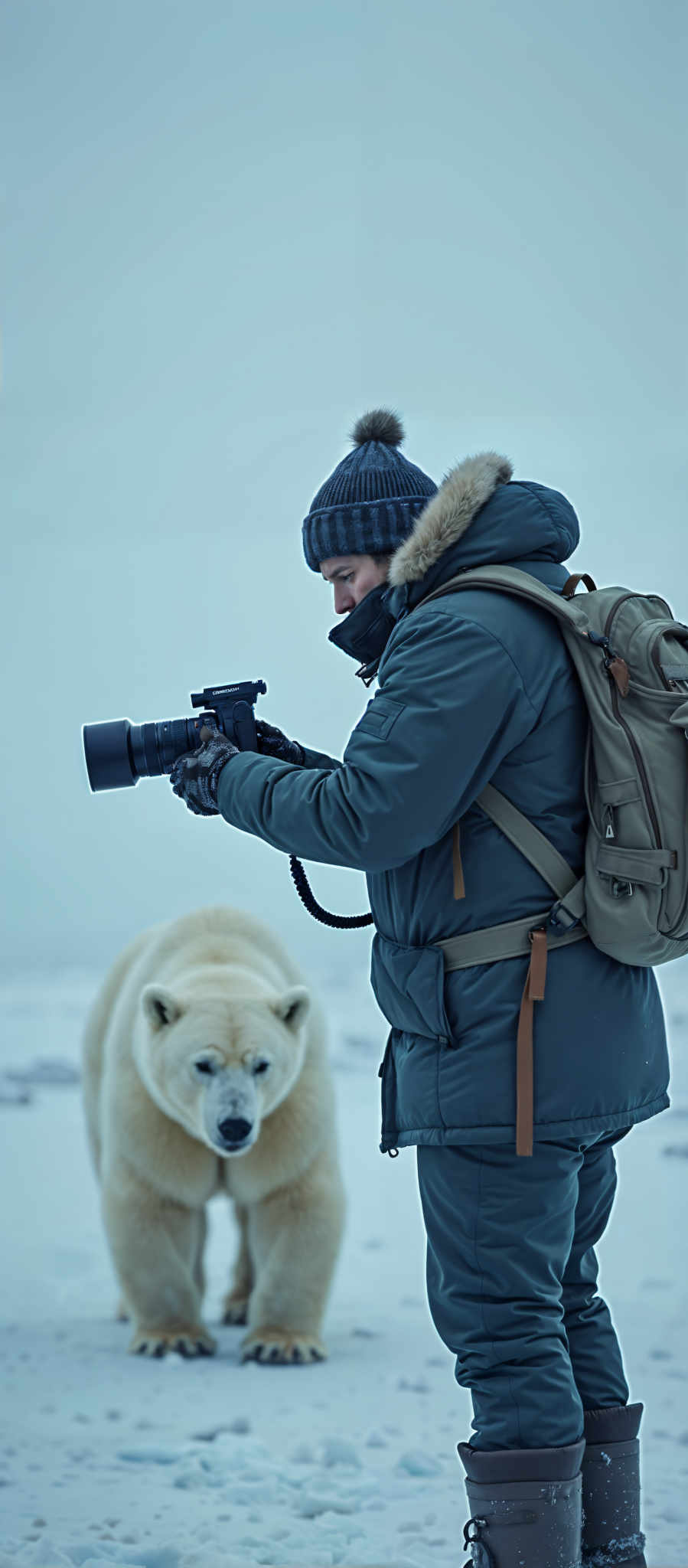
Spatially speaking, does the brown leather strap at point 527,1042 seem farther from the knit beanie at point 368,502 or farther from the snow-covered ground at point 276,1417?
the snow-covered ground at point 276,1417

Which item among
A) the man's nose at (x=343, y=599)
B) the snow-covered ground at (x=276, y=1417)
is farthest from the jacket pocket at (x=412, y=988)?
the snow-covered ground at (x=276, y=1417)

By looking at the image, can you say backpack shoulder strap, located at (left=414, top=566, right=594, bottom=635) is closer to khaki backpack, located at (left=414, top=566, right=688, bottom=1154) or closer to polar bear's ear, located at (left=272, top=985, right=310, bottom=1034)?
khaki backpack, located at (left=414, top=566, right=688, bottom=1154)

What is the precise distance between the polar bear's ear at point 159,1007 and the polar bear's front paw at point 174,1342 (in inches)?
33.4

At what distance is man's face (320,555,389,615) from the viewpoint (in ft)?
6.52

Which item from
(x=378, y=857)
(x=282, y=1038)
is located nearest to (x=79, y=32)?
(x=282, y=1038)

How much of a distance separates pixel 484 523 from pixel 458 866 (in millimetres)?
441

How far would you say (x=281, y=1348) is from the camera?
3545 millimetres

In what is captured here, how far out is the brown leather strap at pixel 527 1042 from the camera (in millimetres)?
1528

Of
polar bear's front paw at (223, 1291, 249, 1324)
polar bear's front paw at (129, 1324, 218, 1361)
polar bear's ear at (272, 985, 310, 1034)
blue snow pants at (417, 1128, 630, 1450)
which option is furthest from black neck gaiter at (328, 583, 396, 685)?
polar bear's front paw at (223, 1291, 249, 1324)

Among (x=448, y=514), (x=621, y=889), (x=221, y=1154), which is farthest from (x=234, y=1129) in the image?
(x=448, y=514)

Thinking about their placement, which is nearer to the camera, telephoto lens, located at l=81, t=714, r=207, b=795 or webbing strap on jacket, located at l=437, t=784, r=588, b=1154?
webbing strap on jacket, located at l=437, t=784, r=588, b=1154

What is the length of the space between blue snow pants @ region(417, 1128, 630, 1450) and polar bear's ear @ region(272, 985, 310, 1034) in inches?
85.1

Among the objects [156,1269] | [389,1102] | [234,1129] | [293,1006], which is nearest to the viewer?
[389,1102]

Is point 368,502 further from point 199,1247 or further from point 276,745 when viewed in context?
point 199,1247
